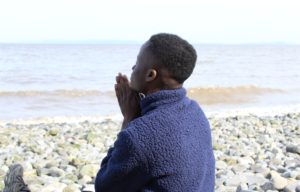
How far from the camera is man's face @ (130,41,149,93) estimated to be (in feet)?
4.32

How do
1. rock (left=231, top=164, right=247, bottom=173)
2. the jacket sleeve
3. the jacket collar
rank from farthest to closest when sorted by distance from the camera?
rock (left=231, top=164, right=247, bottom=173)
the jacket collar
the jacket sleeve

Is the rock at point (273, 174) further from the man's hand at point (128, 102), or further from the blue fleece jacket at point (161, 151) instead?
the man's hand at point (128, 102)

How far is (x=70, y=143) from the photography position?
4.75 m

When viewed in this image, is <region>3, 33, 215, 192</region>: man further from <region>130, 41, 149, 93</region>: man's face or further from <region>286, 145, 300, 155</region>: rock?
<region>286, 145, 300, 155</region>: rock

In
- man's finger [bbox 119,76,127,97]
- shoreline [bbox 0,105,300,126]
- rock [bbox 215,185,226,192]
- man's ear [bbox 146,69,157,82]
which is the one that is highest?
man's ear [bbox 146,69,157,82]

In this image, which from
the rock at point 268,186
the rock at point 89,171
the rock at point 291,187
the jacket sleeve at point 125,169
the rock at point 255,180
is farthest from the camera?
the rock at point 89,171

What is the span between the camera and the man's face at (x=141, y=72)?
132 cm

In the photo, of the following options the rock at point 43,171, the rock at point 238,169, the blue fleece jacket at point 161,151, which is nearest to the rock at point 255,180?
the rock at point 238,169

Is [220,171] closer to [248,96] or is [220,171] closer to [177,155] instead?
[177,155]

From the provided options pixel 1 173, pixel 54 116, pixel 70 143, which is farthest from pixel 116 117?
pixel 1 173

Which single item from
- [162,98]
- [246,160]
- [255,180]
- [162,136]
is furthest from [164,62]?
[246,160]

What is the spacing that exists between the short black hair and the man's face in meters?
0.05

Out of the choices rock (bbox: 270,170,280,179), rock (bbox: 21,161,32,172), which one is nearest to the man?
rock (bbox: 270,170,280,179)

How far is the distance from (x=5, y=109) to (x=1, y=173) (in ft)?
20.0
